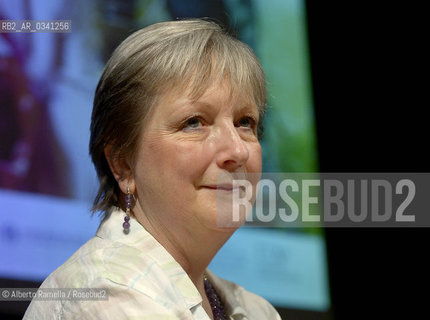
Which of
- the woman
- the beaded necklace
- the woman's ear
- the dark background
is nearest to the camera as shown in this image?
the woman

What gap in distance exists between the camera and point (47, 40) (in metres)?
2.07

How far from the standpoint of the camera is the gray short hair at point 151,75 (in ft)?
4.32

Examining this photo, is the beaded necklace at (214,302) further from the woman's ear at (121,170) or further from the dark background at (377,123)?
the dark background at (377,123)

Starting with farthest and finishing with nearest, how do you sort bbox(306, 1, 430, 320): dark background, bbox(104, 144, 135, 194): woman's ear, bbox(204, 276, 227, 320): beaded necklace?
bbox(306, 1, 430, 320): dark background < bbox(204, 276, 227, 320): beaded necklace < bbox(104, 144, 135, 194): woman's ear

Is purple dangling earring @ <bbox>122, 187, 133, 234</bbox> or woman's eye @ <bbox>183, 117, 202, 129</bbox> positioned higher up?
woman's eye @ <bbox>183, 117, 202, 129</bbox>

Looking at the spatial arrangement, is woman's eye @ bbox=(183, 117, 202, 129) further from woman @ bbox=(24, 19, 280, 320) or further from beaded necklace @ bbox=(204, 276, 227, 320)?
beaded necklace @ bbox=(204, 276, 227, 320)

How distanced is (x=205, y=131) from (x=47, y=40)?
964 millimetres

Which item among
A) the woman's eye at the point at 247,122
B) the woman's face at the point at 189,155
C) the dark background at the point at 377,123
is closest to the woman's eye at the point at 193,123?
the woman's face at the point at 189,155

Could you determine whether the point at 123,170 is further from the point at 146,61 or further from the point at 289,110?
the point at 289,110

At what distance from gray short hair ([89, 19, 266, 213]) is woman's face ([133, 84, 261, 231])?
0.03 m

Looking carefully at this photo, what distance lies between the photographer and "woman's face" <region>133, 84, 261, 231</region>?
1.30 m

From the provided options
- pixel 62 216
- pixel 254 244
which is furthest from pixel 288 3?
pixel 62 216

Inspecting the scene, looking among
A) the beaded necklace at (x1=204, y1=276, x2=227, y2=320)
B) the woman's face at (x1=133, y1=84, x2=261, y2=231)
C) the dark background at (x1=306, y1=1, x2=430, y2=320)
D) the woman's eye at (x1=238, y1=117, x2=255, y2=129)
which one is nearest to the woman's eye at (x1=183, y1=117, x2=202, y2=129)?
the woman's face at (x1=133, y1=84, x2=261, y2=231)

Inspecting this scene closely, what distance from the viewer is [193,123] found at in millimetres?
1329
